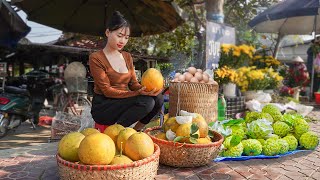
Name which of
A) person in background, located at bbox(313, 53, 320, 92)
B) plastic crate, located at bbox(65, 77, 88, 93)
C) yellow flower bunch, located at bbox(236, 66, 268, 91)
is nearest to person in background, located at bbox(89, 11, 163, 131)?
yellow flower bunch, located at bbox(236, 66, 268, 91)

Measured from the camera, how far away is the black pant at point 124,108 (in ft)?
9.31

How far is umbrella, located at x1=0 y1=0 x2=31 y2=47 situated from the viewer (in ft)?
22.4

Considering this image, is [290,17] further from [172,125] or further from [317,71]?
[172,125]

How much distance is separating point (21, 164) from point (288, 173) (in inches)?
99.7

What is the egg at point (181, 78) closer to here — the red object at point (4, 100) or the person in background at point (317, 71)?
the red object at point (4, 100)

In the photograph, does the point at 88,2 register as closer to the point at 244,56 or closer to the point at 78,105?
the point at 78,105

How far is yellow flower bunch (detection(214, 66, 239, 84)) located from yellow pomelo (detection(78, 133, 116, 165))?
340cm

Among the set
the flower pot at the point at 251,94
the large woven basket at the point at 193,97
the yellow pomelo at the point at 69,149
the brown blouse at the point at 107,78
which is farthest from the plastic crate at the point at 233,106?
the yellow pomelo at the point at 69,149

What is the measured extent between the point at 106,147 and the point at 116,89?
98 cm

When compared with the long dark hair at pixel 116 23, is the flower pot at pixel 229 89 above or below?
below

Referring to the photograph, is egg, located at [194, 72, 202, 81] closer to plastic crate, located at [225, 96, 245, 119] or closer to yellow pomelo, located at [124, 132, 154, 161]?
plastic crate, located at [225, 96, 245, 119]

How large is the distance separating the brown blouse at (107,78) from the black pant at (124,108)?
0.21ft

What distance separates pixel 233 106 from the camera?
5387mm

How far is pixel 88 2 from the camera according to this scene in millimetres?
5531
